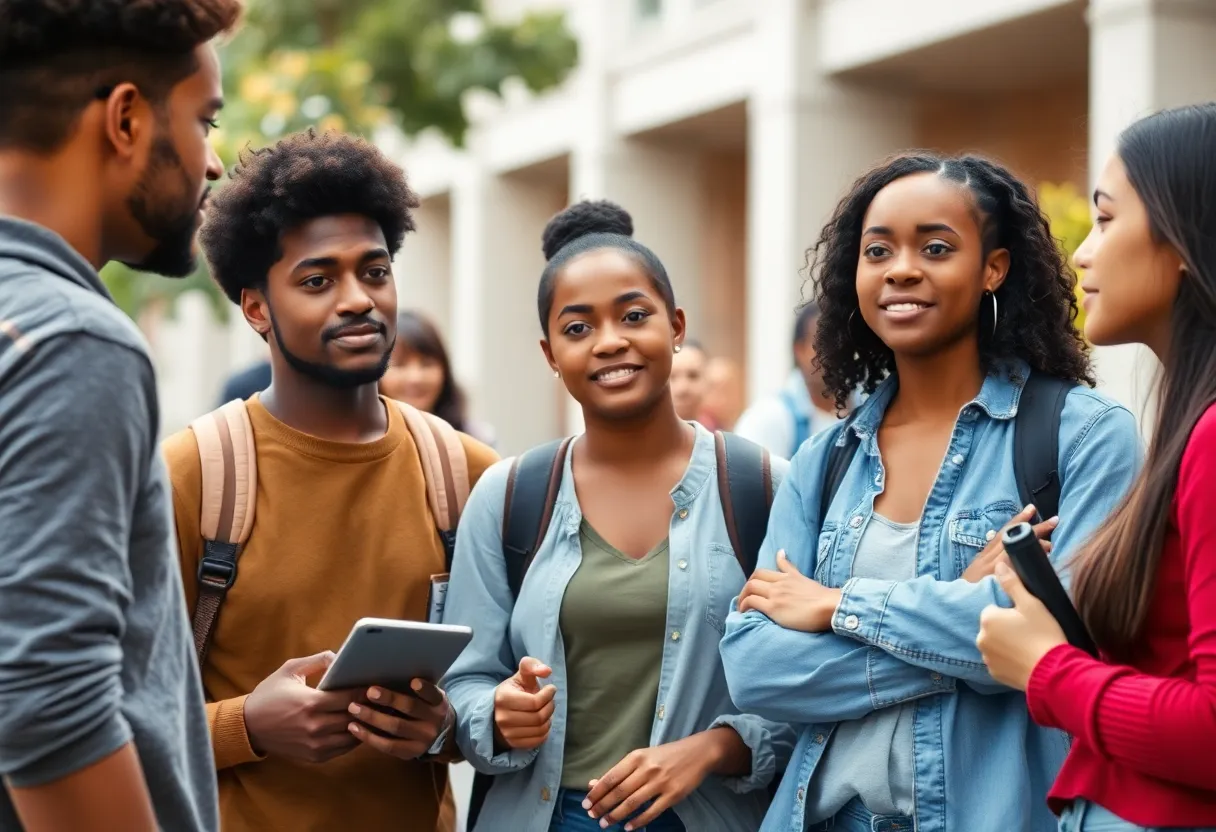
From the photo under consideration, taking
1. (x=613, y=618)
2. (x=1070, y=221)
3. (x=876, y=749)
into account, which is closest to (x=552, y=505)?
(x=613, y=618)

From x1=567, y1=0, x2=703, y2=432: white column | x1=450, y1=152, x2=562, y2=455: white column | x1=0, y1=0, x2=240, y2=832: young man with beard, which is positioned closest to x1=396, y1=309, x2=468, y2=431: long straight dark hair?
x1=0, y1=0, x2=240, y2=832: young man with beard

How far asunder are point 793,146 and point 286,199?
34.1 ft

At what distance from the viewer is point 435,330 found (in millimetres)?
6922

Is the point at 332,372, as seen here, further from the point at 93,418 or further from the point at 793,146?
the point at 793,146

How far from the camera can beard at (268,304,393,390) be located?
11.6ft

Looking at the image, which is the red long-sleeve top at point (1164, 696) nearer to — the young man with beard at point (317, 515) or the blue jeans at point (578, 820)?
the blue jeans at point (578, 820)

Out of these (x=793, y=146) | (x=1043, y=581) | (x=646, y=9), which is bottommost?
(x=1043, y=581)

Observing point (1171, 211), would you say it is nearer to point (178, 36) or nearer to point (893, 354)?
point (893, 354)

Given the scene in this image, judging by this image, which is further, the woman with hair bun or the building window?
the building window

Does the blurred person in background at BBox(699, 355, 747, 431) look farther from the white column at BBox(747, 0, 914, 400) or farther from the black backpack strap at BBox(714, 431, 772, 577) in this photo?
the black backpack strap at BBox(714, 431, 772, 577)

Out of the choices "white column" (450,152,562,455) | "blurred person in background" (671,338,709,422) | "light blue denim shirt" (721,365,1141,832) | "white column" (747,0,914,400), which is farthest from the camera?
"white column" (450,152,562,455)

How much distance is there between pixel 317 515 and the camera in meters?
3.47

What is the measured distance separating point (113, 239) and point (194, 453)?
4.24ft

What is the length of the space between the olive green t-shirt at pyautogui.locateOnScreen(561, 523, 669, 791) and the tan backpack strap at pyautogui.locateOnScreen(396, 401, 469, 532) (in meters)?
0.42
